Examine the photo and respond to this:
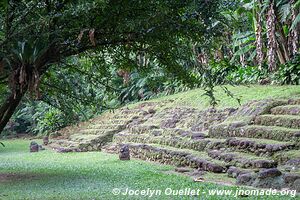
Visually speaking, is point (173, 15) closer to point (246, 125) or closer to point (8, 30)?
point (8, 30)

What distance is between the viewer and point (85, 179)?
9719 mm

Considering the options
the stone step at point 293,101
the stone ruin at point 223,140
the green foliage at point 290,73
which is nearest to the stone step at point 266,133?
the stone ruin at point 223,140

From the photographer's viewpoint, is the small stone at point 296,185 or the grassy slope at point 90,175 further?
the grassy slope at point 90,175

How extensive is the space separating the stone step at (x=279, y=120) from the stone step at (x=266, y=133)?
20cm

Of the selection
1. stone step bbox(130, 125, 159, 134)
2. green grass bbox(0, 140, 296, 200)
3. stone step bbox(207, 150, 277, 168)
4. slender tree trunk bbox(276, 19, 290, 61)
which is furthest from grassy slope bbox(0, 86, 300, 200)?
slender tree trunk bbox(276, 19, 290, 61)

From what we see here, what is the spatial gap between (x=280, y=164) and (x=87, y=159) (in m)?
7.86

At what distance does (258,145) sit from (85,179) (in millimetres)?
3711

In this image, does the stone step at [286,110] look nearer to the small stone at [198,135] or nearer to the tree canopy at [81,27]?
the small stone at [198,135]

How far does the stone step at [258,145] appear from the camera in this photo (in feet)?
28.1

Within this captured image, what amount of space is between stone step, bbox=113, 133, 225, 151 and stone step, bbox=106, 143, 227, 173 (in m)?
0.24

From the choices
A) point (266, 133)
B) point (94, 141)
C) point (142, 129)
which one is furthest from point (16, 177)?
point (94, 141)

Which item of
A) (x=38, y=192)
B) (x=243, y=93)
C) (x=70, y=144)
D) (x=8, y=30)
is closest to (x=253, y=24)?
(x=243, y=93)

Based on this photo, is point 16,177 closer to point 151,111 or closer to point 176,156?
point 176,156

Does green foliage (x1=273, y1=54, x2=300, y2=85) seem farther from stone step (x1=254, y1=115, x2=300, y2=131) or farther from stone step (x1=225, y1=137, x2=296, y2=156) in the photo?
stone step (x1=225, y1=137, x2=296, y2=156)
